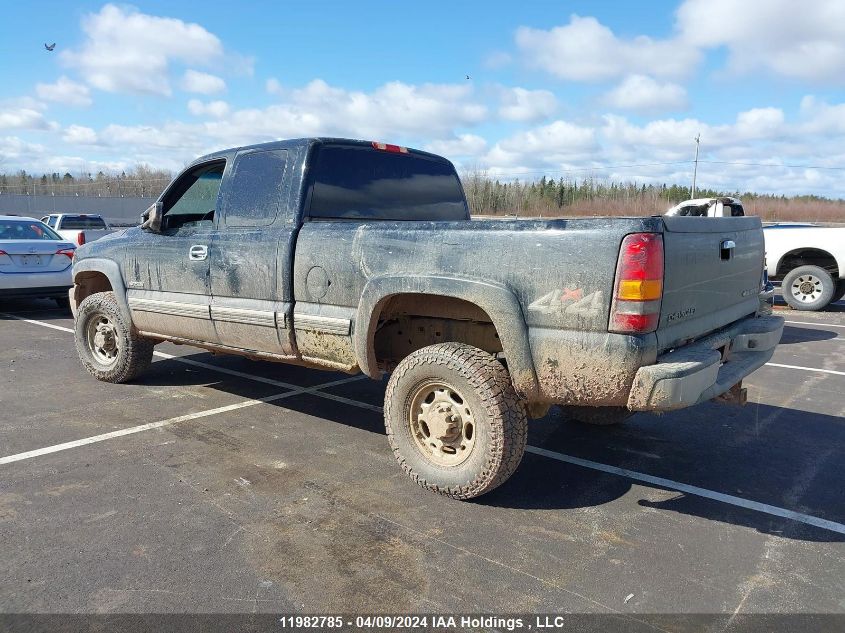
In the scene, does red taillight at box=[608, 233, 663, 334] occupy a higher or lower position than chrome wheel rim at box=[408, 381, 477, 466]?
higher

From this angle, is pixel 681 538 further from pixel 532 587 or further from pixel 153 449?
pixel 153 449

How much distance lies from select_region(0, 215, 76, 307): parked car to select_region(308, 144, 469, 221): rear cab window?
22.1ft

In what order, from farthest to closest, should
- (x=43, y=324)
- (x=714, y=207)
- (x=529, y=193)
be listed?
(x=529, y=193), (x=43, y=324), (x=714, y=207)

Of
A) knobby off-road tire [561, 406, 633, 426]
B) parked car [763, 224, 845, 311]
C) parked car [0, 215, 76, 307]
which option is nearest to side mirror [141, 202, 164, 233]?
knobby off-road tire [561, 406, 633, 426]

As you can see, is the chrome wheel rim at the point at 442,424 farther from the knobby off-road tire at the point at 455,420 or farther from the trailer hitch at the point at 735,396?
the trailer hitch at the point at 735,396

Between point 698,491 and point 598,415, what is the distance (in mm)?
1127

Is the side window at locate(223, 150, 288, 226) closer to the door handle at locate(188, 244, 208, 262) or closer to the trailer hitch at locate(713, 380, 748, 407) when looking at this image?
the door handle at locate(188, 244, 208, 262)

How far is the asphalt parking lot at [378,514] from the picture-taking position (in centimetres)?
281

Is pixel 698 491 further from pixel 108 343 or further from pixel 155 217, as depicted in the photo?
pixel 108 343

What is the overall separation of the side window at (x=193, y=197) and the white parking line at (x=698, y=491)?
323 cm

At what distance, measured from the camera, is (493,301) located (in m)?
3.42

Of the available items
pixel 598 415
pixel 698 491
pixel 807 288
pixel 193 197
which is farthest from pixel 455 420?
pixel 807 288

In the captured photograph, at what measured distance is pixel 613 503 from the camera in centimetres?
372

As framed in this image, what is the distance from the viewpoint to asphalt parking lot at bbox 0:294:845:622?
2809mm
